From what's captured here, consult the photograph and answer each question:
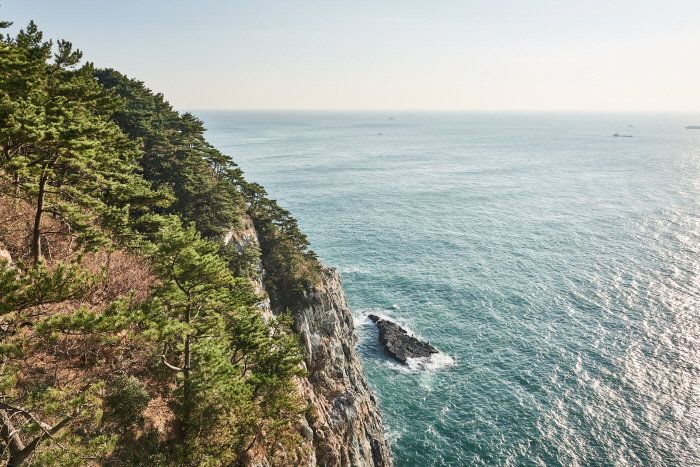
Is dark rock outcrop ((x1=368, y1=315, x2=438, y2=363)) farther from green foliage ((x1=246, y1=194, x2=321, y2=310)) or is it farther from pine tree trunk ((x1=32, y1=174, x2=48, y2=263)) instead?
pine tree trunk ((x1=32, y1=174, x2=48, y2=263))

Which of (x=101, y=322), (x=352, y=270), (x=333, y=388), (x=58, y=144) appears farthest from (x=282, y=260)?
(x=101, y=322)

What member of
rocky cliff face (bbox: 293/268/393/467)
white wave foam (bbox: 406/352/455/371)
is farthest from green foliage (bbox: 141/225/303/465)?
white wave foam (bbox: 406/352/455/371)

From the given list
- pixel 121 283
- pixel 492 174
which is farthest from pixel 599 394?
pixel 492 174

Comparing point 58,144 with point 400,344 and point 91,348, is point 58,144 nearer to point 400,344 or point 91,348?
point 91,348

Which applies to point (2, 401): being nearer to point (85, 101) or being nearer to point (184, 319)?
point (184, 319)

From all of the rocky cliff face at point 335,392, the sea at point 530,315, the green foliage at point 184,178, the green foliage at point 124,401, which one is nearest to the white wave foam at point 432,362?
the sea at point 530,315

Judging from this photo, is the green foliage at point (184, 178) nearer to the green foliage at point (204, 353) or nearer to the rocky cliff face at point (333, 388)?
the rocky cliff face at point (333, 388)
